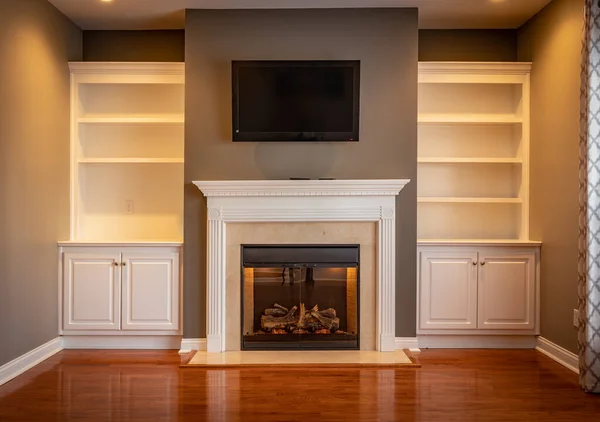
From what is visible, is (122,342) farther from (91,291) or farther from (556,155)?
(556,155)

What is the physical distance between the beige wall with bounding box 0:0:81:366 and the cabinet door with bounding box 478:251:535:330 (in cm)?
334

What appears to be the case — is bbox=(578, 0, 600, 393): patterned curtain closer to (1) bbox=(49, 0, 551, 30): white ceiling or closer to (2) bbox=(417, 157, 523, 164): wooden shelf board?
(1) bbox=(49, 0, 551, 30): white ceiling

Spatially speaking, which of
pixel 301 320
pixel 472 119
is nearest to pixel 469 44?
pixel 472 119

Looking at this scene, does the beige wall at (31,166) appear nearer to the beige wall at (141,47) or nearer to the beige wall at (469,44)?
the beige wall at (141,47)

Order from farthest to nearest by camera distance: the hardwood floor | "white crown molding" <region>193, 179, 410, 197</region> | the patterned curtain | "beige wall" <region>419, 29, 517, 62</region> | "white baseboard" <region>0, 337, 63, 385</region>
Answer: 1. "beige wall" <region>419, 29, 517, 62</region>
2. "white crown molding" <region>193, 179, 410, 197</region>
3. "white baseboard" <region>0, 337, 63, 385</region>
4. the patterned curtain
5. the hardwood floor

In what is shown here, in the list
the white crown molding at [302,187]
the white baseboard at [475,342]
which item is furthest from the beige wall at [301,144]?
the white baseboard at [475,342]

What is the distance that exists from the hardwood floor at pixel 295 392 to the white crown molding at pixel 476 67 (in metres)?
2.26

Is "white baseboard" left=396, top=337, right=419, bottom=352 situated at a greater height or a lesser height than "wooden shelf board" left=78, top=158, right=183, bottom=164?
lesser

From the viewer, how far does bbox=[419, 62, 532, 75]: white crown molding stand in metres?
4.31

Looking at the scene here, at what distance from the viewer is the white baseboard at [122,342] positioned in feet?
13.8

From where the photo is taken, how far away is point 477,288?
421cm

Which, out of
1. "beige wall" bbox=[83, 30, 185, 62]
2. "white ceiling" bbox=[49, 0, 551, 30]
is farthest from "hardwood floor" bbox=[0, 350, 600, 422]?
"white ceiling" bbox=[49, 0, 551, 30]

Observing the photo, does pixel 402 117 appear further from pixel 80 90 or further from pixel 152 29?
pixel 80 90

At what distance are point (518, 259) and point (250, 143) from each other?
229 centimetres
